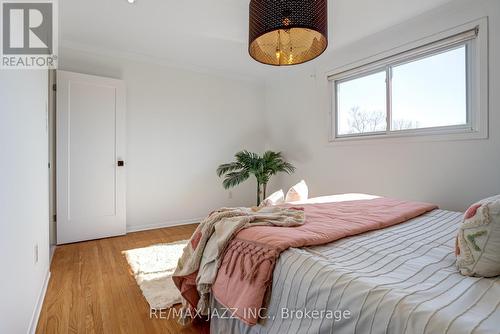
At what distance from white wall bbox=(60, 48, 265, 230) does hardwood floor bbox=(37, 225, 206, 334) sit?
36.6 inches

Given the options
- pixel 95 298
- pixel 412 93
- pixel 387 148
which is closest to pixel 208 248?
pixel 95 298

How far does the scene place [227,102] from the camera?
169 inches

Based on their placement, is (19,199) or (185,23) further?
(185,23)

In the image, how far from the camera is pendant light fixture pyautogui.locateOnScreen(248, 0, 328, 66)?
1.40 metres

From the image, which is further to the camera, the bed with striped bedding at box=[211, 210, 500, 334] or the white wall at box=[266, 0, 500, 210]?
the white wall at box=[266, 0, 500, 210]

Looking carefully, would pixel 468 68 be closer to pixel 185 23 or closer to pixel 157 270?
pixel 185 23

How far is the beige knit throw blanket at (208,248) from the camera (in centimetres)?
131

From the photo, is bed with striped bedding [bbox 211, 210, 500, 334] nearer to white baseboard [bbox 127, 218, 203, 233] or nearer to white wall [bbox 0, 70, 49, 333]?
white wall [bbox 0, 70, 49, 333]

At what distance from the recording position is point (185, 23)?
105 inches

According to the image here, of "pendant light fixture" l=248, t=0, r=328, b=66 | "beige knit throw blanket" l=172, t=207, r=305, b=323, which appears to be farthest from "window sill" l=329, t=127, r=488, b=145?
"beige knit throw blanket" l=172, t=207, r=305, b=323

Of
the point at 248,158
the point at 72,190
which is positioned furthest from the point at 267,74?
the point at 72,190

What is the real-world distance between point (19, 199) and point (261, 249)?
125 centimetres

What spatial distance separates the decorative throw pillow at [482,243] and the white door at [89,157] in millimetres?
3427

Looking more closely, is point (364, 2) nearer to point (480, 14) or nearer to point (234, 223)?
point (480, 14)
